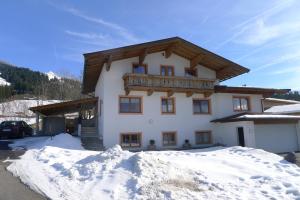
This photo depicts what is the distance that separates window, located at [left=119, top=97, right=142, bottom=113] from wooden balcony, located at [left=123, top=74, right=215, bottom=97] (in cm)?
62

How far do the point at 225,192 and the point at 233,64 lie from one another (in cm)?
1531

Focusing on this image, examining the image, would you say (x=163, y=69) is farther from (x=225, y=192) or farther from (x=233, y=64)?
(x=225, y=192)

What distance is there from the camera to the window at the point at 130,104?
2008 centimetres

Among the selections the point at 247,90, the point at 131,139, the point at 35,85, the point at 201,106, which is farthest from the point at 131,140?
the point at 35,85

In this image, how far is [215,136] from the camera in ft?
73.7

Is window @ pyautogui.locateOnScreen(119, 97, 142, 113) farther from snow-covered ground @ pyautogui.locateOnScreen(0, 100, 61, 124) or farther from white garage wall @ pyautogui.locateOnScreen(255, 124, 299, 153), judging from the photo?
snow-covered ground @ pyautogui.locateOnScreen(0, 100, 61, 124)

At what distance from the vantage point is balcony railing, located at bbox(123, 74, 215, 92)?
63.7ft

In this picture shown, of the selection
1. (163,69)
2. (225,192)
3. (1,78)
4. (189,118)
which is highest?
(1,78)

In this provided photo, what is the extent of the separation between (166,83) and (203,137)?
5.28 metres

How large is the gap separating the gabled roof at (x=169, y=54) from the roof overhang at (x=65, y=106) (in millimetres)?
1983

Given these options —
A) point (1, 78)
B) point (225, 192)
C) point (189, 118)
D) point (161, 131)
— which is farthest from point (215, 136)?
point (1, 78)

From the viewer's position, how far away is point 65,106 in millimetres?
24516

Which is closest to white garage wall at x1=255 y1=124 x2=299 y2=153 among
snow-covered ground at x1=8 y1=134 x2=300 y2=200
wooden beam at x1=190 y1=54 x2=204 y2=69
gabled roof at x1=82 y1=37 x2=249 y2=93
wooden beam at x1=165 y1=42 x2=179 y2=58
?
gabled roof at x1=82 y1=37 x2=249 y2=93

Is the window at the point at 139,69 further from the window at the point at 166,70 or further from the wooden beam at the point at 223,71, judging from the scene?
the wooden beam at the point at 223,71
